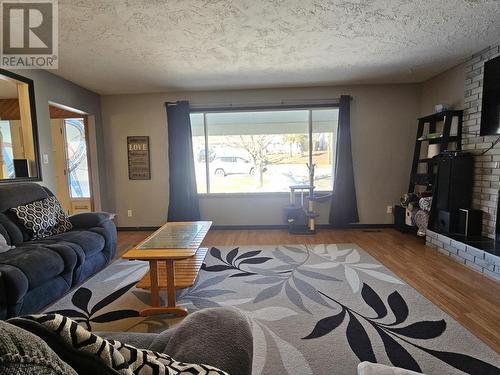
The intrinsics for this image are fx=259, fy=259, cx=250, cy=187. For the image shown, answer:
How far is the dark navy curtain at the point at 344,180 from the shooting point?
13.8ft

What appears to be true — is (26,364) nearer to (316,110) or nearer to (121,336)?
(121,336)

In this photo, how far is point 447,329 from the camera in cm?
177

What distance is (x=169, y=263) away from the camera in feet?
6.51

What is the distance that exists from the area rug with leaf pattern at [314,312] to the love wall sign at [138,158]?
1.91 m

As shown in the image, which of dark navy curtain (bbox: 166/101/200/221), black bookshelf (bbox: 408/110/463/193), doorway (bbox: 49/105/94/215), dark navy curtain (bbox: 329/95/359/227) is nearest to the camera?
black bookshelf (bbox: 408/110/463/193)

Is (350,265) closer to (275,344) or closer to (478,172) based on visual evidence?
(275,344)

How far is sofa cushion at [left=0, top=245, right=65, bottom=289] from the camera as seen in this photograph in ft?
6.22

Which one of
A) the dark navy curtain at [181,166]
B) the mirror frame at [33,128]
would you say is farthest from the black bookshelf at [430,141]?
the mirror frame at [33,128]

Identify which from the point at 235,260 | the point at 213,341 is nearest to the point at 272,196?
the point at 235,260

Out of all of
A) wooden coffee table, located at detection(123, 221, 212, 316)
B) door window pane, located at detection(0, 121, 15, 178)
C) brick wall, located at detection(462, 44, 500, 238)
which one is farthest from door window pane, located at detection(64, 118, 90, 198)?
brick wall, located at detection(462, 44, 500, 238)

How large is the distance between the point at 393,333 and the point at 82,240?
274 cm

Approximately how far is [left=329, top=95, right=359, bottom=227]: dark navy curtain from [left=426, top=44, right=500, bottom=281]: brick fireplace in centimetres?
120

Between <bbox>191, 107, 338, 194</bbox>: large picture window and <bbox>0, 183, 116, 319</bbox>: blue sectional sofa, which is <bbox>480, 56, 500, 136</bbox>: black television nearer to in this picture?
<bbox>191, 107, 338, 194</bbox>: large picture window

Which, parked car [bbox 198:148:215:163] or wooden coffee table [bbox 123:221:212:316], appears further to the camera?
parked car [bbox 198:148:215:163]
